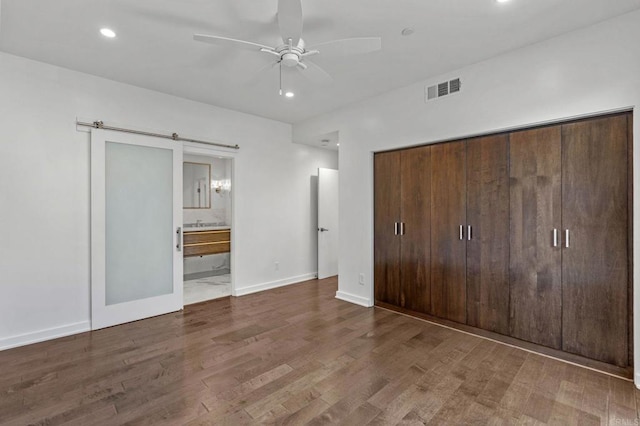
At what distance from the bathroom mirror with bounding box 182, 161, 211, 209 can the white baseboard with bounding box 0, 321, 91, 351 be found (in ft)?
9.28

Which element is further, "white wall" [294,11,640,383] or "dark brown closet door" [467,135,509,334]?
"dark brown closet door" [467,135,509,334]

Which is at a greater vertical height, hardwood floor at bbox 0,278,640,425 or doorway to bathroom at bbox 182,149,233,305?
doorway to bathroom at bbox 182,149,233,305

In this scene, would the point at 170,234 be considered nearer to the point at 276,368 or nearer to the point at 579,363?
the point at 276,368

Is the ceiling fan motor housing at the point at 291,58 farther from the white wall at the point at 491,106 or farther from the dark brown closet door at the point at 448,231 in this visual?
the dark brown closet door at the point at 448,231

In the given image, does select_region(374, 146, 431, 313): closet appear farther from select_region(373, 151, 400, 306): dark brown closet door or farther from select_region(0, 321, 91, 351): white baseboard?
select_region(0, 321, 91, 351): white baseboard

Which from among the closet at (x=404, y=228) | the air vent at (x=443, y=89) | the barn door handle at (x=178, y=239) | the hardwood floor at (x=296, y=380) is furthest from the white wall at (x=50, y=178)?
the air vent at (x=443, y=89)

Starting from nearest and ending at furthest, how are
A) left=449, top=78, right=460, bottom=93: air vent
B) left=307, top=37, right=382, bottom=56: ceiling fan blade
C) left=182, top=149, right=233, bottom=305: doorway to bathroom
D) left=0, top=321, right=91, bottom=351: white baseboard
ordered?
left=307, top=37, right=382, bottom=56: ceiling fan blade → left=0, top=321, right=91, bottom=351: white baseboard → left=449, top=78, right=460, bottom=93: air vent → left=182, top=149, right=233, bottom=305: doorway to bathroom

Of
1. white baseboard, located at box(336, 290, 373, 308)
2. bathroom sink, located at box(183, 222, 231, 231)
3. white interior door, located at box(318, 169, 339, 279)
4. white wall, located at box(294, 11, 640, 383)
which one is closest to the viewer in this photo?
white wall, located at box(294, 11, 640, 383)

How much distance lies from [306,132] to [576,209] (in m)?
3.67

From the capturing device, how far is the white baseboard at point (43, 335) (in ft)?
9.59

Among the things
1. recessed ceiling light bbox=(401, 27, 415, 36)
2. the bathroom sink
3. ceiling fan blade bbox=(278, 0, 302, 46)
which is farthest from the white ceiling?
the bathroom sink

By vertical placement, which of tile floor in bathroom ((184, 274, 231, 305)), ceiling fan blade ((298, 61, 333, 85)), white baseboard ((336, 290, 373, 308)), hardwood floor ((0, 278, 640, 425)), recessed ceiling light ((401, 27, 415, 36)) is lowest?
hardwood floor ((0, 278, 640, 425))

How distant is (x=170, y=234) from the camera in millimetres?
3953

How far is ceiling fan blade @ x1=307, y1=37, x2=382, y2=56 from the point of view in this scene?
2.19 metres
